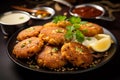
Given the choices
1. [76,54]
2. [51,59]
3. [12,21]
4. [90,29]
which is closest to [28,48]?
[51,59]

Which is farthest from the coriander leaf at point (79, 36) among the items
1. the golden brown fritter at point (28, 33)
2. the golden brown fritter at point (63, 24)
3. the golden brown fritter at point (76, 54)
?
the golden brown fritter at point (28, 33)

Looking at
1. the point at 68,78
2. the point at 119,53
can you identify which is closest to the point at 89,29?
the point at 119,53

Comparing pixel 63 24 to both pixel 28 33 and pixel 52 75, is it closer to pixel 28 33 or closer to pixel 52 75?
pixel 28 33

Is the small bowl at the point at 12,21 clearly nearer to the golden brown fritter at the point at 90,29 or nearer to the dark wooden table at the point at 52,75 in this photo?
the dark wooden table at the point at 52,75

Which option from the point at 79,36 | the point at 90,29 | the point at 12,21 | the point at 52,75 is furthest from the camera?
the point at 12,21

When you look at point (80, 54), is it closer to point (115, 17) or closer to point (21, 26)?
point (21, 26)

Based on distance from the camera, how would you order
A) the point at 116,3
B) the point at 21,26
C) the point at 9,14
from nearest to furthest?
the point at 21,26 → the point at 9,14 → the point at 116,3
